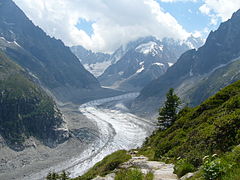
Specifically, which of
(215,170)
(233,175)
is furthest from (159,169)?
(233,175)

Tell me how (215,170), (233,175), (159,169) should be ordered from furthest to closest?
(159,169) < (215,170) < (233,175)

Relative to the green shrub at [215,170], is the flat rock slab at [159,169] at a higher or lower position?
lower

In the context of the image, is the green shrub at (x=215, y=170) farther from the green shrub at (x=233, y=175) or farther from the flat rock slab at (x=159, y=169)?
the flat rock slab at (x=159, y=169)

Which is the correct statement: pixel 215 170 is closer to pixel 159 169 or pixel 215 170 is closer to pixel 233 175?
pixel 233 175

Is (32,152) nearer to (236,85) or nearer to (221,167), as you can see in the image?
(236,85)

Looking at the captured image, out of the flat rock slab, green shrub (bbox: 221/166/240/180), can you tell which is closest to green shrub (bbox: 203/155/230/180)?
green shrub (bbox: 221/166/240/180)

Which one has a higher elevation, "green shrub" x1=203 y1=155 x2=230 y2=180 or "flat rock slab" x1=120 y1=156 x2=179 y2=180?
"green shrub" x1=203 y1=155 x2=230 y2=180

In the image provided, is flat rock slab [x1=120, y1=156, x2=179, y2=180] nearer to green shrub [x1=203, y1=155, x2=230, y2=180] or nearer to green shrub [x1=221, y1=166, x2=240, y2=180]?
green shrub [x1=203, y1=155, x2=230, y2=180]

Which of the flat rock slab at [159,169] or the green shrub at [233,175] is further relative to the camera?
the flat rock slab at [159,169]

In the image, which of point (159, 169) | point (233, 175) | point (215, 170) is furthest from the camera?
point (159, 169)

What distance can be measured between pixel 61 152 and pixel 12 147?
29.9 m

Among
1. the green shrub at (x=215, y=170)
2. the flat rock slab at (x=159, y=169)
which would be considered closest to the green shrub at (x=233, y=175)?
the green shrub at (x=215, y=170)

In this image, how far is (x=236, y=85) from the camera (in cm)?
2948

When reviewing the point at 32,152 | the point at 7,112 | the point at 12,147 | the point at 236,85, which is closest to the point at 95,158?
the point at 32,152
